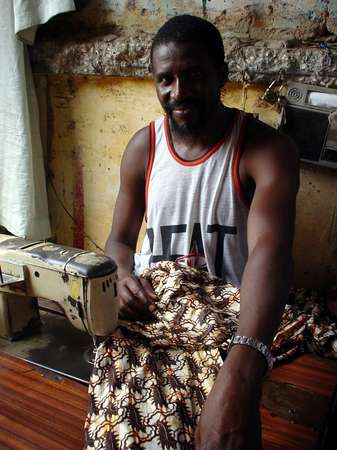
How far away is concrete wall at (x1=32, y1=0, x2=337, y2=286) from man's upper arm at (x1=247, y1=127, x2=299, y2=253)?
40 cm

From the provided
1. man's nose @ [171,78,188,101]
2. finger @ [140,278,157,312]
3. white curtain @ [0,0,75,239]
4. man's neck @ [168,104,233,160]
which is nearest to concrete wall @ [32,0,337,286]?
white curtain @ [0,0,75,239]

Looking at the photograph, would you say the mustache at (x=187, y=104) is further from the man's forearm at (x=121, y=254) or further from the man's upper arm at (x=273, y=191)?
the man's forearm at (x=121, y=254)

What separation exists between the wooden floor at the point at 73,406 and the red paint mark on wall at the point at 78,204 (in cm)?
109

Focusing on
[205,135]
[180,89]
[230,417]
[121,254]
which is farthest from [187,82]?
[230,417]

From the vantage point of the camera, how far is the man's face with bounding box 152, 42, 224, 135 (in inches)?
42.8

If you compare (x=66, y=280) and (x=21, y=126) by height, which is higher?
(x=21, y=126)

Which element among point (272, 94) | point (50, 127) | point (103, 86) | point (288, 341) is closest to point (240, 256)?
point (288, 341)

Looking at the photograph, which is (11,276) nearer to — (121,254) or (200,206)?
(121,254)

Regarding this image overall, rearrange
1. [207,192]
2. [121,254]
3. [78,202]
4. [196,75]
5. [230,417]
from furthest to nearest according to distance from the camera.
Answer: [78,202], [121,254], [207,192], [196,75], [230,417]

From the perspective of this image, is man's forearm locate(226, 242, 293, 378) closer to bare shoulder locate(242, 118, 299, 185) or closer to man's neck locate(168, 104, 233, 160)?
bare shoulder locate(242, 118, 299, 185)

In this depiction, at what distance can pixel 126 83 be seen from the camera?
68.9 inches

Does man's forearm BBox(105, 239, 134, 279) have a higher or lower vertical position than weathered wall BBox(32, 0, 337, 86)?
lower

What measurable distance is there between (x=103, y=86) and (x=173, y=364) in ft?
4.26

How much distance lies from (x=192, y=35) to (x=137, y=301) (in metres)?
0.68
